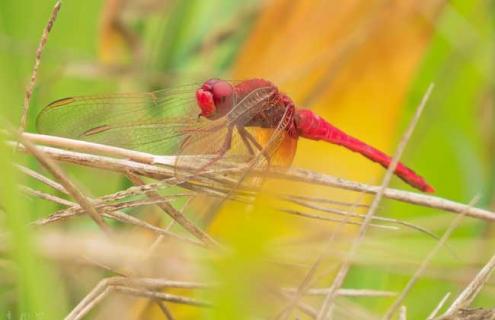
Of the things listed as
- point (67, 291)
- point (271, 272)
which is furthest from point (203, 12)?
point (271, 272)

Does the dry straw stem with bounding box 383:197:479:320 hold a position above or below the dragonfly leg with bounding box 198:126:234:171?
below

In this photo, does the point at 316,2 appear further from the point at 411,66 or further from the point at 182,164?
the point at 182,164

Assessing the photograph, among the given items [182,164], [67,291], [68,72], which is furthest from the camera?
[68,72]

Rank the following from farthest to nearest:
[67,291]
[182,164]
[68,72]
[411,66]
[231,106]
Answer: [68,72] < [411,66] < [231,106] < [67,291] < [182,164]

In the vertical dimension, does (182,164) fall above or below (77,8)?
below

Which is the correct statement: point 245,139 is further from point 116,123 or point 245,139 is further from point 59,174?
point 59,174

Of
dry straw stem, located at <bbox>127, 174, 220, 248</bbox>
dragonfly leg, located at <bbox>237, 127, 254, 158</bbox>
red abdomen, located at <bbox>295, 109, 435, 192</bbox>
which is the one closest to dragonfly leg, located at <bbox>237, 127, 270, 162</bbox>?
dragonfly leg, located at <bbox>237, 127, 254, 158</bbox>

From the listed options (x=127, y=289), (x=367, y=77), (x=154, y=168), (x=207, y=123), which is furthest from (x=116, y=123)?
(x=367, y=77)

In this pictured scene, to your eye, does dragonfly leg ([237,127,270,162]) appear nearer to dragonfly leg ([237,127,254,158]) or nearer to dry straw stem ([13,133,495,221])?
dragonfly leg ([237,127,254,158])
